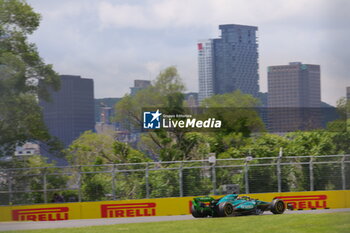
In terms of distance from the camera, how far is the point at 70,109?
27.0 meters

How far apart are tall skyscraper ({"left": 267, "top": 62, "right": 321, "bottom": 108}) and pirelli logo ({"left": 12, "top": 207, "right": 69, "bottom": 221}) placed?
38.8 ft

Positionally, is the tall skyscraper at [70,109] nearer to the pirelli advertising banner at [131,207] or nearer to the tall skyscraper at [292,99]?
the pirelli advertising banner at [131,207]

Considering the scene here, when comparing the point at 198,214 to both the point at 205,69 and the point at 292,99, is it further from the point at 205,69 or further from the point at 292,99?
the point at 292,99

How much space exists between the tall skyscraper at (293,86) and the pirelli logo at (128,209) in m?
9.96

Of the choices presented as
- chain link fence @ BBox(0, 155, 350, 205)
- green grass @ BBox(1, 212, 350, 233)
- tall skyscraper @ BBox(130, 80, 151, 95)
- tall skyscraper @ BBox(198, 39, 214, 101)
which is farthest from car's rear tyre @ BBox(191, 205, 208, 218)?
tall skyscraper @ BBox(130, 80, 151, 95)

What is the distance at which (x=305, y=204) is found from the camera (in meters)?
21.5

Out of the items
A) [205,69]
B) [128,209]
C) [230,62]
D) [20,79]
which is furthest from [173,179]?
[230,62]

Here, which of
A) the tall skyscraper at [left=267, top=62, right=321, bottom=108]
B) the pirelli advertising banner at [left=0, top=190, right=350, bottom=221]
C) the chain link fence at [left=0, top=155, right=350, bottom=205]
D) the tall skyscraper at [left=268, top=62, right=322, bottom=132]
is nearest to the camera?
the pirelli advertising banner at [left=0, top=190, right=350, bottom=221]

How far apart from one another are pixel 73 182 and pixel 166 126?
342 inches

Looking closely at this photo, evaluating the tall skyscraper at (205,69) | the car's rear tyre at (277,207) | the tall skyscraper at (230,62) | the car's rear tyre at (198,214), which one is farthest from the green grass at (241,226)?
the tall skyscraper at (205,69)

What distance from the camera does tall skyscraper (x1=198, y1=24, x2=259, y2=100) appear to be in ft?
78.5

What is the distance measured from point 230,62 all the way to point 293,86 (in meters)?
7.90

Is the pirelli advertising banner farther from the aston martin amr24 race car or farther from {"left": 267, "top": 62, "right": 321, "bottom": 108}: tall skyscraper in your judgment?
{"left": 267, "top": 62, "right": 321, "bottom": 108}: tall skyscraper

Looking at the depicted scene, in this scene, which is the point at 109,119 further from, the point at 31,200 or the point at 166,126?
the point at 31,200
